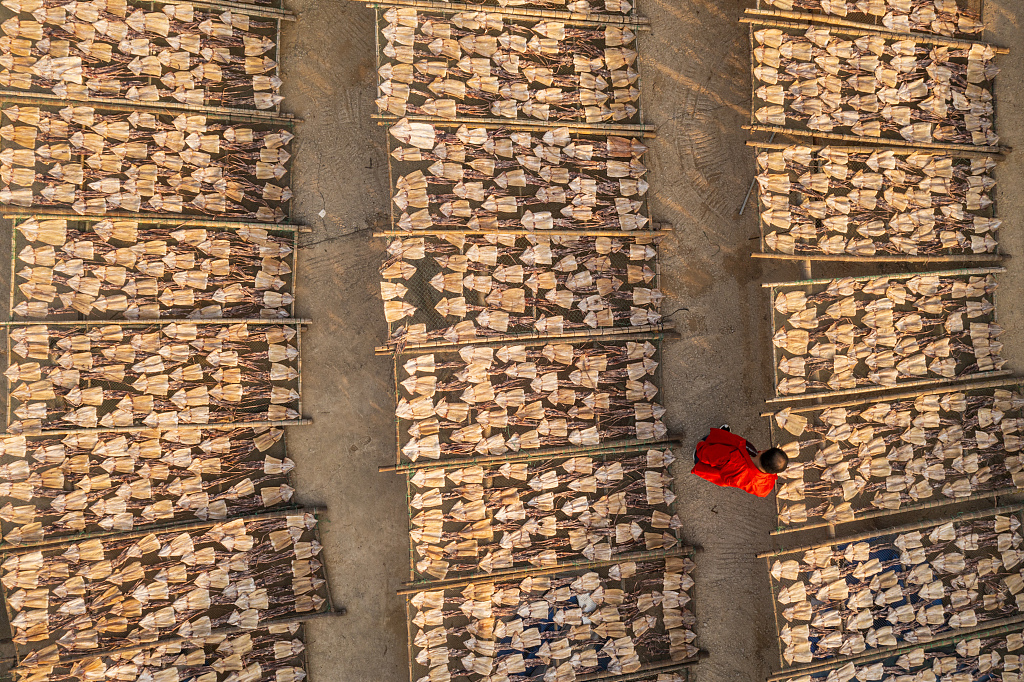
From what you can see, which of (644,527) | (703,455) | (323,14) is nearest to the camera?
(703,455)

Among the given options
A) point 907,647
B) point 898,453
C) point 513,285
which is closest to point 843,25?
point 513,285

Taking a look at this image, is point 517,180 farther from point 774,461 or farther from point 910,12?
point 910,12

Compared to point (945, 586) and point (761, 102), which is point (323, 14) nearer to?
point (761, 102)

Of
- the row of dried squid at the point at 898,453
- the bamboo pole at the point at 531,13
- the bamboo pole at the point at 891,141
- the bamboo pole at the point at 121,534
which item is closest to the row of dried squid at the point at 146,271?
the bamboo pole at the point at 121,534

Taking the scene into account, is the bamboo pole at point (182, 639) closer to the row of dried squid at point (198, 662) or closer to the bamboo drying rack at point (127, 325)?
the row of dried squid at point (198, 662)

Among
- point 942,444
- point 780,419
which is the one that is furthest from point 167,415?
point 942,444
